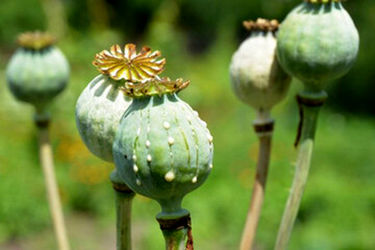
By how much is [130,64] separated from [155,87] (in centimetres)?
10

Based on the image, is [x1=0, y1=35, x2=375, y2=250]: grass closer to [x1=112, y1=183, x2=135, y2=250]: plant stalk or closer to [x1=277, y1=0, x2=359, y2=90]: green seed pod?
[x1=277, y1=0, x2=359, y2=90]: green seed pod

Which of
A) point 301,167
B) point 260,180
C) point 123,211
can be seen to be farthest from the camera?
point 260,180

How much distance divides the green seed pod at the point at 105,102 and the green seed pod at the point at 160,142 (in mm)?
86

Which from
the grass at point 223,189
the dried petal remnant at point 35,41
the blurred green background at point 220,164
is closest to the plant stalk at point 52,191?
the dried petal remnant at point 35,41

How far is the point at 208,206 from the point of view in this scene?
418cm

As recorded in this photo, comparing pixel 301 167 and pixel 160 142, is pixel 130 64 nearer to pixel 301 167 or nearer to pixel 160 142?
pixel 160 142

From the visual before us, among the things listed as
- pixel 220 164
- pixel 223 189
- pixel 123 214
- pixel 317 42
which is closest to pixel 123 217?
pixel 123 214

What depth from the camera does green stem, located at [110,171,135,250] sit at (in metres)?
0.99

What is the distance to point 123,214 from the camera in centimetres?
101

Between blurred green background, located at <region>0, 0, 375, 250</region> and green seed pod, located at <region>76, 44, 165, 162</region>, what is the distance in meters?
1.99

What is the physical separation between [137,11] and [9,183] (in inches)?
163

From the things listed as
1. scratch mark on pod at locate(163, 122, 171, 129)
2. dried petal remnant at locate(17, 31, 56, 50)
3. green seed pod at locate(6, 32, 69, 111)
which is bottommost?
scratch mark on pod at locate(163, 122, 171, 129)

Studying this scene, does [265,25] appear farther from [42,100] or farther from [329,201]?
[329,201]

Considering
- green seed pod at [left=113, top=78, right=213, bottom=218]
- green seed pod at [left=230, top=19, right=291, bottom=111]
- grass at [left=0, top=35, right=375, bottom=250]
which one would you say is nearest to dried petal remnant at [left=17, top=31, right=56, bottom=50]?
green seed pod at [left=230, top=19, right=291, bottom=111]
